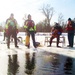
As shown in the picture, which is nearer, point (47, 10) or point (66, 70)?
point (66, 70)

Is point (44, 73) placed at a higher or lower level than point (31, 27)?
lower

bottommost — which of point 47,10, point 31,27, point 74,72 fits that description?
point 74,72

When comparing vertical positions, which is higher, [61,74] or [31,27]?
[31,27]

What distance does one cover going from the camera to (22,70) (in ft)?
23.3

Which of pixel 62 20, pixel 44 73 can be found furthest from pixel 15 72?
pixel 62 20

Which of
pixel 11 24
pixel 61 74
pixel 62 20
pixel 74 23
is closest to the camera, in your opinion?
pixel 61 74

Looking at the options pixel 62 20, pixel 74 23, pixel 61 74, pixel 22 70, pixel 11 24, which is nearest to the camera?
pixel 61 74

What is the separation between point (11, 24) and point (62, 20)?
62.4 meters

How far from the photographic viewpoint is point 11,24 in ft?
46.5

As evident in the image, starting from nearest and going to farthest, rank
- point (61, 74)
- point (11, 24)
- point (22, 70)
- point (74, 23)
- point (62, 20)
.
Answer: point (61, 74) → point (22, 70) → point (11, 24) → point (74, 23) → point (62, 20)

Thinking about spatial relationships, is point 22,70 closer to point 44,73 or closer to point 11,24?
point 44,73

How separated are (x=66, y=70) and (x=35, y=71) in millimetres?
892

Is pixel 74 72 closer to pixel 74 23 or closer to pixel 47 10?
pixel 74 23

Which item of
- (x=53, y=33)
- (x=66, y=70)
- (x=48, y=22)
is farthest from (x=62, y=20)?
(x=66, y=70)
